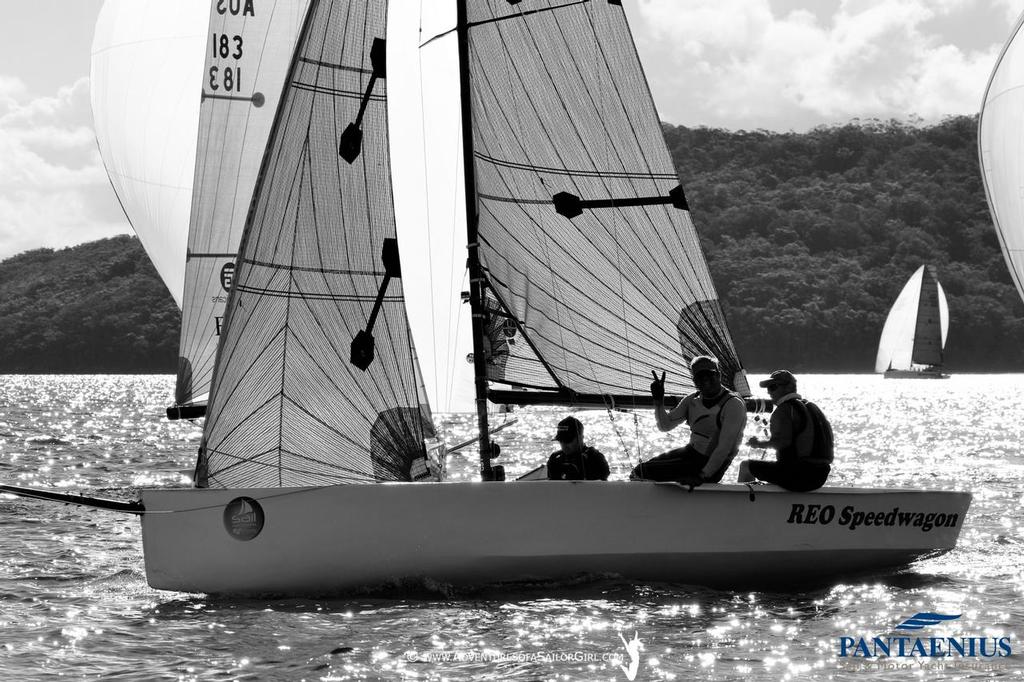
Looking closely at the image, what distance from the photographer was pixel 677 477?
9062 millimetres

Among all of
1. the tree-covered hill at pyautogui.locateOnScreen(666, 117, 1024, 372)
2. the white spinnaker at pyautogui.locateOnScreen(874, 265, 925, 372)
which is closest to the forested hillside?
the tree-covered hill at pyautogui.locateOnScreen(666, 117, 1024, 372)

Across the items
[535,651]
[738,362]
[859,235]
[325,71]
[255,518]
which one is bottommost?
[535,651]

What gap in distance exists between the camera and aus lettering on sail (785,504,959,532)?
919 centimetres

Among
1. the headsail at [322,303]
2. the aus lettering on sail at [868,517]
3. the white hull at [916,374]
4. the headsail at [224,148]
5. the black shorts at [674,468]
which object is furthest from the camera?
the white hull at [916,374]

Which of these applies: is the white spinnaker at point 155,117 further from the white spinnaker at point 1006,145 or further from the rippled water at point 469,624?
the white spinnaker at point 1006,145

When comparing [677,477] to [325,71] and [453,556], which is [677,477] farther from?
[325,71]

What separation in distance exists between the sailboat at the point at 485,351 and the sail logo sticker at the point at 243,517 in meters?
0.01

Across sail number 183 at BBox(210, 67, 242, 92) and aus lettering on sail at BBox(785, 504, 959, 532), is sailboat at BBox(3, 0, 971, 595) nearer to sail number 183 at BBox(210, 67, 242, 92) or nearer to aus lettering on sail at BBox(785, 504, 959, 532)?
aus lettering on sail at BBox(785, 504, 959, 532)

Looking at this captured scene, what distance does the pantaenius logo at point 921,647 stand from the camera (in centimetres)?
771

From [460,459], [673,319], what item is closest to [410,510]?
[673,319]

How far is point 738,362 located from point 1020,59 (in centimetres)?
777

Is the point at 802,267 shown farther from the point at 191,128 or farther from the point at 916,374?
the point at 191,128

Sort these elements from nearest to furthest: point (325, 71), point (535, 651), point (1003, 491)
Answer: point (535, 651) < point (325, 71) < point (1003, 491)

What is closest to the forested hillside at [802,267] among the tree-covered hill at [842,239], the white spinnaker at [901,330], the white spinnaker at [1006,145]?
the tree-covered hill at [842,239]
